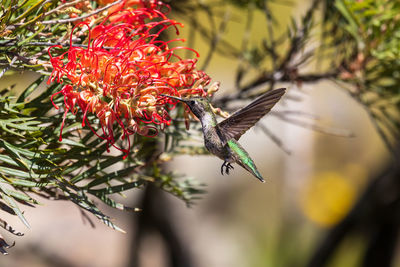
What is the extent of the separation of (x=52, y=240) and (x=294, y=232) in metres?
1.22

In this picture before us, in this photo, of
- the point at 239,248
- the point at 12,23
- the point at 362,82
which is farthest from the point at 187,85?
the point at 239,248

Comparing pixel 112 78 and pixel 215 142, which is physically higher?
pixel 112 78

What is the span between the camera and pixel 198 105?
0.63m

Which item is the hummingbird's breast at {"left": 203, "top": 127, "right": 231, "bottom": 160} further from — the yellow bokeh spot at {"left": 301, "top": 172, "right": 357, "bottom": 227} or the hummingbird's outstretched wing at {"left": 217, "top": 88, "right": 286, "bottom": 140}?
the yellow bokeh spot at {"left": 301, "top": 172, "right": 357, "bottom": 227}

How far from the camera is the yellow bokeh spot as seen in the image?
8.79 feet

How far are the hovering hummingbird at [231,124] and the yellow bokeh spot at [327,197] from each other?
1843mm

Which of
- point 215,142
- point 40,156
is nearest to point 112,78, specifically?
point 40,156

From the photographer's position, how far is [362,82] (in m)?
0.87

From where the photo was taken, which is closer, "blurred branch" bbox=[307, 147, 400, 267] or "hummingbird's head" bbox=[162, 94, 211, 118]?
"hummingbird's head" bbox=[162, 94, 211, 118]

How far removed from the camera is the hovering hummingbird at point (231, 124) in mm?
641

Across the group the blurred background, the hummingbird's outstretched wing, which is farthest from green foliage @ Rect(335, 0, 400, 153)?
the blurred background

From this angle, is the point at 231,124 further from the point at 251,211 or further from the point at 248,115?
the point at 251,211

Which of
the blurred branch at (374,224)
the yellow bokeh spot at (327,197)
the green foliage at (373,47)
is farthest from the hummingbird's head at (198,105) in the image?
the yellow bokeh spot at (327,197)

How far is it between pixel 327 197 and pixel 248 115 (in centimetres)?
238
